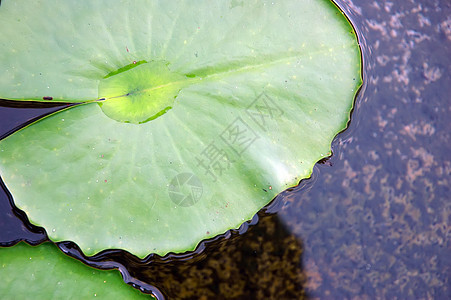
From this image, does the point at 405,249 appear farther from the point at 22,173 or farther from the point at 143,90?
the point at 22,173

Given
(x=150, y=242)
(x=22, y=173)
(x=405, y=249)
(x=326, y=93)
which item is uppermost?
(x=326, y=93)

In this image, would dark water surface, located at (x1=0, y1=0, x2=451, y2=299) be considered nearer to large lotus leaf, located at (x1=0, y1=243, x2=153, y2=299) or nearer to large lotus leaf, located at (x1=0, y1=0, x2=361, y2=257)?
large lotus leaf, located at (x1=0, y1=243, x2=153, y2=299)

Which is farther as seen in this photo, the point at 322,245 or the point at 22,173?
the point at 322,245

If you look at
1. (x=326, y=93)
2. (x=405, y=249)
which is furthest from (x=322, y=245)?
(x=326, y=93)

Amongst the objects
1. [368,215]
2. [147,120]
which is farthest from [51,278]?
[368,215]

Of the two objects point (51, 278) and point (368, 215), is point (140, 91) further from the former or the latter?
point (368, 215)

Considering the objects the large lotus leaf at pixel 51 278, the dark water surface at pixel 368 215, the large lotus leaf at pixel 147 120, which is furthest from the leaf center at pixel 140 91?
the large lotus leaf at pixel 51 278

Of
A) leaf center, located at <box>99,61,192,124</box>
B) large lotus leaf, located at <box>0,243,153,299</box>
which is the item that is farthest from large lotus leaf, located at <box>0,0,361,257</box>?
large lotus leaf, located at <box>0,243,153,299</box>
